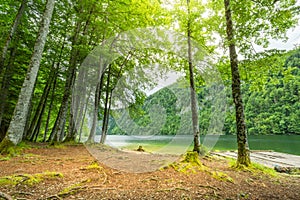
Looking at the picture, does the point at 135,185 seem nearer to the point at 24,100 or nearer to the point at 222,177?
the point at 222,177

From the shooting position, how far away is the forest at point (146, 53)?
5.68m

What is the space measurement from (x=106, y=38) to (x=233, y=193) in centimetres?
1132

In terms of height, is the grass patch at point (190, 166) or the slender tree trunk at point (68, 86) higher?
the slender tree trunk at point (68, 86)

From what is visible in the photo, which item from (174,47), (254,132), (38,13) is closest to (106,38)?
(38,13)

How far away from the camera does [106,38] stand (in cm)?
1205

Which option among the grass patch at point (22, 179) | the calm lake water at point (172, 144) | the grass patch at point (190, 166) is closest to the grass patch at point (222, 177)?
the grass patch at point (190, 166)

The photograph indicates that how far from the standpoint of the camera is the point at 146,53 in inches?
335

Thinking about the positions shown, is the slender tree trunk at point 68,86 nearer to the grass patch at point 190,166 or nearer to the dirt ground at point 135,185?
the dirt ground at point 135,185

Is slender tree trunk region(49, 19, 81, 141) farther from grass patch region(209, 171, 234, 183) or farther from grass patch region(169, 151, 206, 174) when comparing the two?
grass patch region(209, 171, 234, 183)

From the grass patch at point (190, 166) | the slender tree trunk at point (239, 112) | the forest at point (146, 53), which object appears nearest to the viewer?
the grass patch at point (190, 166)

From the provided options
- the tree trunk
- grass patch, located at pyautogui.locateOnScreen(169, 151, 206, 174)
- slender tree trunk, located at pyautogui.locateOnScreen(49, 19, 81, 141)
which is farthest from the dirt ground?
slender tree trunk, located at pyautogui.locateOnScreen(49, 19, 81, 141)

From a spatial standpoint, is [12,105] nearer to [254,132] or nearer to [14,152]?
[14,152]

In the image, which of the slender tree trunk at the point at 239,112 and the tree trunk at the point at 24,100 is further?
the slender tree trunk at the point at 239,112

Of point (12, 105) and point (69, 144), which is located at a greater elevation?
point (12, 105)
